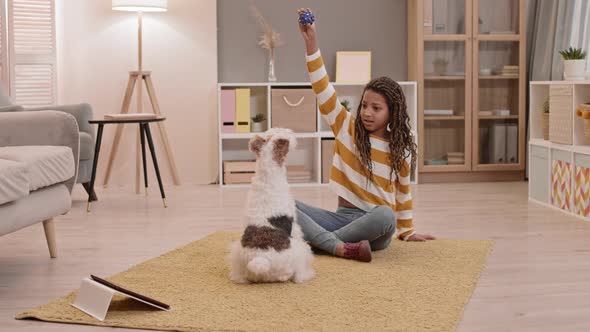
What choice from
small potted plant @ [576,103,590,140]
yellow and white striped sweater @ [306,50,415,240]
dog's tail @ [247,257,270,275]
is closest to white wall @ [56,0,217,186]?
small potted plant @ [576,103,590,140]

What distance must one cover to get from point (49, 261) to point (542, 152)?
277 cm

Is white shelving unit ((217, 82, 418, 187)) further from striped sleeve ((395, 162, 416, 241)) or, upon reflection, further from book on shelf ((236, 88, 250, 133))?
striped sleeve ((395, 162, 416, 241))

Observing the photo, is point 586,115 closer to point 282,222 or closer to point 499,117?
point 499,117

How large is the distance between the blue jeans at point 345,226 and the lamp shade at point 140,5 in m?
2.77

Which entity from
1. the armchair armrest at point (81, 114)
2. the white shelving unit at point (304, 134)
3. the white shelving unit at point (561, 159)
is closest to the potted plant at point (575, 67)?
the white shelving unit at point (561, 159)

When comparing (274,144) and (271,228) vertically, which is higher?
(274,144)

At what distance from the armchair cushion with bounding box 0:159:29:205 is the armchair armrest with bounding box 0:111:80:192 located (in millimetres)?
721

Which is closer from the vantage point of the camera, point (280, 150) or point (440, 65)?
point (280, 150)

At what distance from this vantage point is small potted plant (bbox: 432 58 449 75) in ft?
18.5

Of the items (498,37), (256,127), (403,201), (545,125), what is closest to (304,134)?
(256,127)

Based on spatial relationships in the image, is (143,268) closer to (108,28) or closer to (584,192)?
(584,192)

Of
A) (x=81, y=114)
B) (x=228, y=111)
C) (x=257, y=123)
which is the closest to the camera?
(x=81, y=114)

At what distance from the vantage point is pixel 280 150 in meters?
2.48

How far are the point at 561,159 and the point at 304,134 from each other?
190cm
